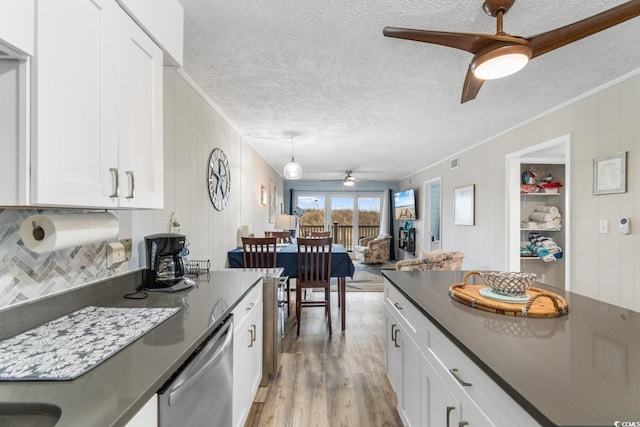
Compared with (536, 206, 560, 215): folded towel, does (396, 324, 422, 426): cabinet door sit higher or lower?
lower

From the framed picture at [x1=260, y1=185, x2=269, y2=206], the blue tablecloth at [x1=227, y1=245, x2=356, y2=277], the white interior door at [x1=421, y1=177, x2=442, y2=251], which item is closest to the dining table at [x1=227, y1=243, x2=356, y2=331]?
the blue tablecloth at [x1=227, y1=245, x2=356, y2=277]

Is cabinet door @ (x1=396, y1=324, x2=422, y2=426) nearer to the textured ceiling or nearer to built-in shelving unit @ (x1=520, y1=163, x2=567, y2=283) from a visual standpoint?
the textured ceiling

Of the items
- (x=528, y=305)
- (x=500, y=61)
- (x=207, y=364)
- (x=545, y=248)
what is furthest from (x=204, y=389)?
(x=545, y=248)

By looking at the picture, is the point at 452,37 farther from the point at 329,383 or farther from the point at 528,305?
the point at 329,383

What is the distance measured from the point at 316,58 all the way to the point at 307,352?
2.53m

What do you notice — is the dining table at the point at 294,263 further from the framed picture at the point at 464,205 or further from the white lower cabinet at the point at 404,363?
the framed picture at the point at 464,205

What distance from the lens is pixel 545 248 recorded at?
374 centimetres

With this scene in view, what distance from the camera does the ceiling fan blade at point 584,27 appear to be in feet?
4.01

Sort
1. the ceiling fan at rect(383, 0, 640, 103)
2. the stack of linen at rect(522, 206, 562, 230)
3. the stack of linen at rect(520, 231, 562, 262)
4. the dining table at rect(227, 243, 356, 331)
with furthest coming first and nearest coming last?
the stack of linen at rect(522, 206, 562, 230) < the stack of linen at rect(520, 231, 562, 262) < the dining table at rect(227, 243, 356, 331) < the ceiling fan at rect(383, 0, 640, 103)

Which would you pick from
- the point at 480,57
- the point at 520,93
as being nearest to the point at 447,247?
the point at 520,93

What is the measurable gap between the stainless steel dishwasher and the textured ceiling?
1630 mm

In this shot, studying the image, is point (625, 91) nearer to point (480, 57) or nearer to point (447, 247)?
point (480, 57)

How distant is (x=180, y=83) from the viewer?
88.2 inches

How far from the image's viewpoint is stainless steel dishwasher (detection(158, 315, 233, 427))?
32.5 inches
